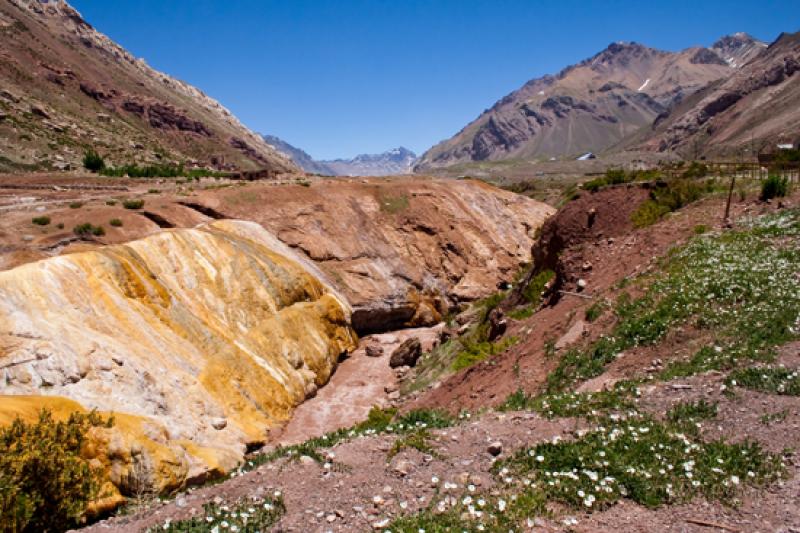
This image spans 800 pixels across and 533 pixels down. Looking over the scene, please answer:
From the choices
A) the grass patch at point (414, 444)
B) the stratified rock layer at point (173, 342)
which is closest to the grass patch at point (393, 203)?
the stratified rock layer at point (173, 342)

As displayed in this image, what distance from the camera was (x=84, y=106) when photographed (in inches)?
→ 3708

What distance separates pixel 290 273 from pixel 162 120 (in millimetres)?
107504

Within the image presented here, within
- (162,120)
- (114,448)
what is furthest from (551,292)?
(162,120)

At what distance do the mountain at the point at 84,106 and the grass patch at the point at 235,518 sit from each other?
206ft

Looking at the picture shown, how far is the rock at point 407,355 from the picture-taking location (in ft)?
86.1

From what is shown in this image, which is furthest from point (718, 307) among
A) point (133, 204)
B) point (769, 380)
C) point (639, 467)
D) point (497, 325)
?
point (133, 204)

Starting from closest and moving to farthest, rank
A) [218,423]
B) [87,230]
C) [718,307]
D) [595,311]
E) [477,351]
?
[718,307]
[595,311]
[218,423]
[477,351]
[87,230]

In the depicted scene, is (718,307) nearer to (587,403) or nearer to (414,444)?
(587,403)

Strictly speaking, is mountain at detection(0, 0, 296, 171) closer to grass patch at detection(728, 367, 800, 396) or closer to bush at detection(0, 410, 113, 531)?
bush at detection(0, 410, 113, 531)

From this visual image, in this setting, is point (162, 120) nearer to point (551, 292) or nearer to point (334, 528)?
point (551, 292)

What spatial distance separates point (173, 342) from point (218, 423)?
12.2ft

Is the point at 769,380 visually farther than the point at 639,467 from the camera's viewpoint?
Yes

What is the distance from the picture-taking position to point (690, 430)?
7.55 metres

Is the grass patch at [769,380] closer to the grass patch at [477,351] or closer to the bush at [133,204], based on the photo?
the grass patch at [477,351]
